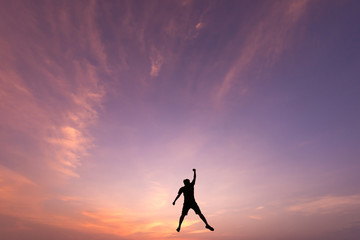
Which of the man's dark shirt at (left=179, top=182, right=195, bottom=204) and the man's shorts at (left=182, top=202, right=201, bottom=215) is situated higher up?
the man's dark shirt at (left=179, top=182, right=195, bottom=204)

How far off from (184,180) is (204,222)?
2640mm

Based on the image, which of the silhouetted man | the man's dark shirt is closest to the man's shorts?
the silhouetted man

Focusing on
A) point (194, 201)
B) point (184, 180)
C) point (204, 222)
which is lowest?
point (204, 222)

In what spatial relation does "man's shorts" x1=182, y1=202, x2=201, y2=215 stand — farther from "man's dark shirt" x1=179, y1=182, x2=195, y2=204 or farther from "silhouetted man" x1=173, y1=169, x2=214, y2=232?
"man's dark shirt" x1=179, y1=182, x2=195, y2=204

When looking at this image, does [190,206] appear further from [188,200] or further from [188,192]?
[188,192]

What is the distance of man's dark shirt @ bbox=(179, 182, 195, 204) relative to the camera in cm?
795

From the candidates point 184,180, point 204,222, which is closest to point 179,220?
point 204,222

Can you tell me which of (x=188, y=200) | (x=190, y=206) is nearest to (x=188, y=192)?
(x=188, y=200)

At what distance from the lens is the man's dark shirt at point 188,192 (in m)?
7.95

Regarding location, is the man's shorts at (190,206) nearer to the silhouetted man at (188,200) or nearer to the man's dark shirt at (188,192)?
the silhouetted man at (188,200)

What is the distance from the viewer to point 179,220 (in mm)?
8219

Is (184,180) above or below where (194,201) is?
above

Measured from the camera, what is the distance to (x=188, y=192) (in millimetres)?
7957

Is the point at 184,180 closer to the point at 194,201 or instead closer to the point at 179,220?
the point at 194,201
